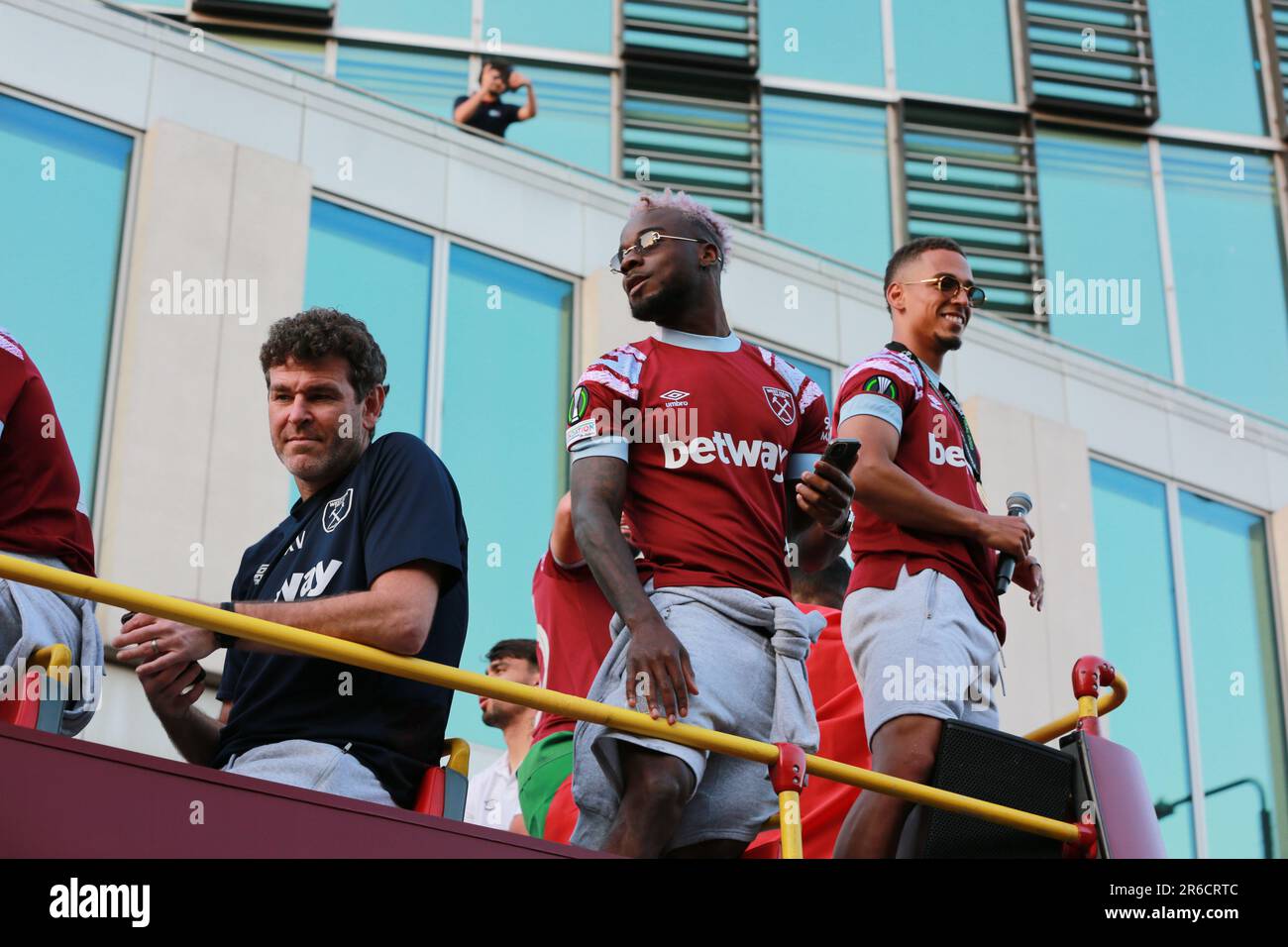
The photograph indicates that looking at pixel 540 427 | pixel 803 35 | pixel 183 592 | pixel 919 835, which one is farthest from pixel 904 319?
pixel 803 35

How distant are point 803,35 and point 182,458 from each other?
32.4 feet

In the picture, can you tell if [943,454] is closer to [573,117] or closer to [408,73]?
[573,117]

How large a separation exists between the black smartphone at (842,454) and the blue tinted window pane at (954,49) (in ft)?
50.8

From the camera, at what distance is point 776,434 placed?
5.73 m

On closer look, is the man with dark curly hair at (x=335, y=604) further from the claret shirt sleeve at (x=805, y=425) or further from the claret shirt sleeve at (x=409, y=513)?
the claret shirt sleeve at (x=805, y=425)

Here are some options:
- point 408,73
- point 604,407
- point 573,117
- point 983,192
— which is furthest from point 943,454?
point 983,192

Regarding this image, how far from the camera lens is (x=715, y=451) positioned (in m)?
5.56

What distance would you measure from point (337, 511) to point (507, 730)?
4.06 meters

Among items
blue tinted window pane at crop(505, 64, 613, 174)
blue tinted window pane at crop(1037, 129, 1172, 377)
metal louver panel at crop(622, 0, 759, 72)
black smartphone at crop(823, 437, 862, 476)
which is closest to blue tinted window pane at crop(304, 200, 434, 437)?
blue tinted window pane at crop(505, 64, 613, 174)

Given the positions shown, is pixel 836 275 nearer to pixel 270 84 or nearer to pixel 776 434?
pixel 270 84

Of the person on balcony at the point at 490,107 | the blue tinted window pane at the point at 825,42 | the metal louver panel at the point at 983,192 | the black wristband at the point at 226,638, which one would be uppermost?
the blue tinted window pane at the point at 825,42

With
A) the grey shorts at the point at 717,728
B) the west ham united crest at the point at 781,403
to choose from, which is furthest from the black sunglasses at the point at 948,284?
the grey shorts at the point at 717,728

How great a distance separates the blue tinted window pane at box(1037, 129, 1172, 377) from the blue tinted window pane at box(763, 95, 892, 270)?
190cm

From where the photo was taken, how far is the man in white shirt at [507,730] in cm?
902
